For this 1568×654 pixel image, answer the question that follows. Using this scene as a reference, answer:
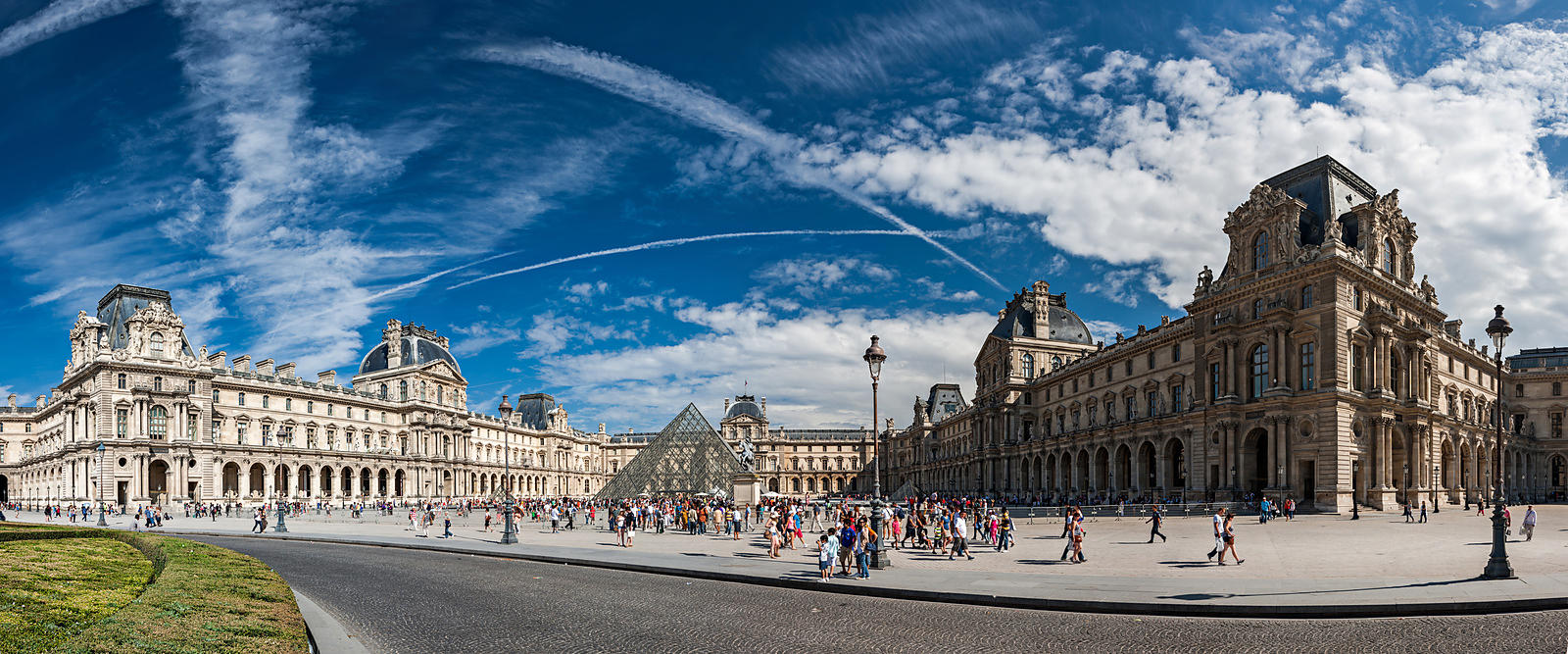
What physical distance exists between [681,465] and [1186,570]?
4413cm

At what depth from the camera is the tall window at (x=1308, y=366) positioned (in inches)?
1800

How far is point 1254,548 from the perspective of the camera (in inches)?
1035

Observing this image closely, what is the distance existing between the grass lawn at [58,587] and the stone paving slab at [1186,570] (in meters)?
10.6

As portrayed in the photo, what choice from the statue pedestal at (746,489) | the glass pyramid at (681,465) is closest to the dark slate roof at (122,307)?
the glass pyramid at (681,465)

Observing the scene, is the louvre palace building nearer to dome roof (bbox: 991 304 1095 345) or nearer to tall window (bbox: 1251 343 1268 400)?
tall window (bbox: 1251 343 1268 400)

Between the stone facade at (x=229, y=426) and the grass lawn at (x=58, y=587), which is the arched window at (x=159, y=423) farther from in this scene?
the grass lawn at (x=58, y=587)

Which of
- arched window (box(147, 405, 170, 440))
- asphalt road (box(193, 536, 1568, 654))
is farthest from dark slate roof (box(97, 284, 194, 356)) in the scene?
asphalt road (box(193, 536, 1568, 654))

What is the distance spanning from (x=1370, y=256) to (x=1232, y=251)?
6439mm

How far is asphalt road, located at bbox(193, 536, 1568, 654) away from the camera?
40.8 feet

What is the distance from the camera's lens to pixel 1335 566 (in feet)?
68.4

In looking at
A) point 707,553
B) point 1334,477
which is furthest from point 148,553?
point 1334,477

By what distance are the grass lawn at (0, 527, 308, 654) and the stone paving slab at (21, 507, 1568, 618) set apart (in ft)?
31.9

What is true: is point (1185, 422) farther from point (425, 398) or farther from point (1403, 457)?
point (425, 398)

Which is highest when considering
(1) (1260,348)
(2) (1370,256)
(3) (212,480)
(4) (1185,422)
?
(2) (1370,256)
